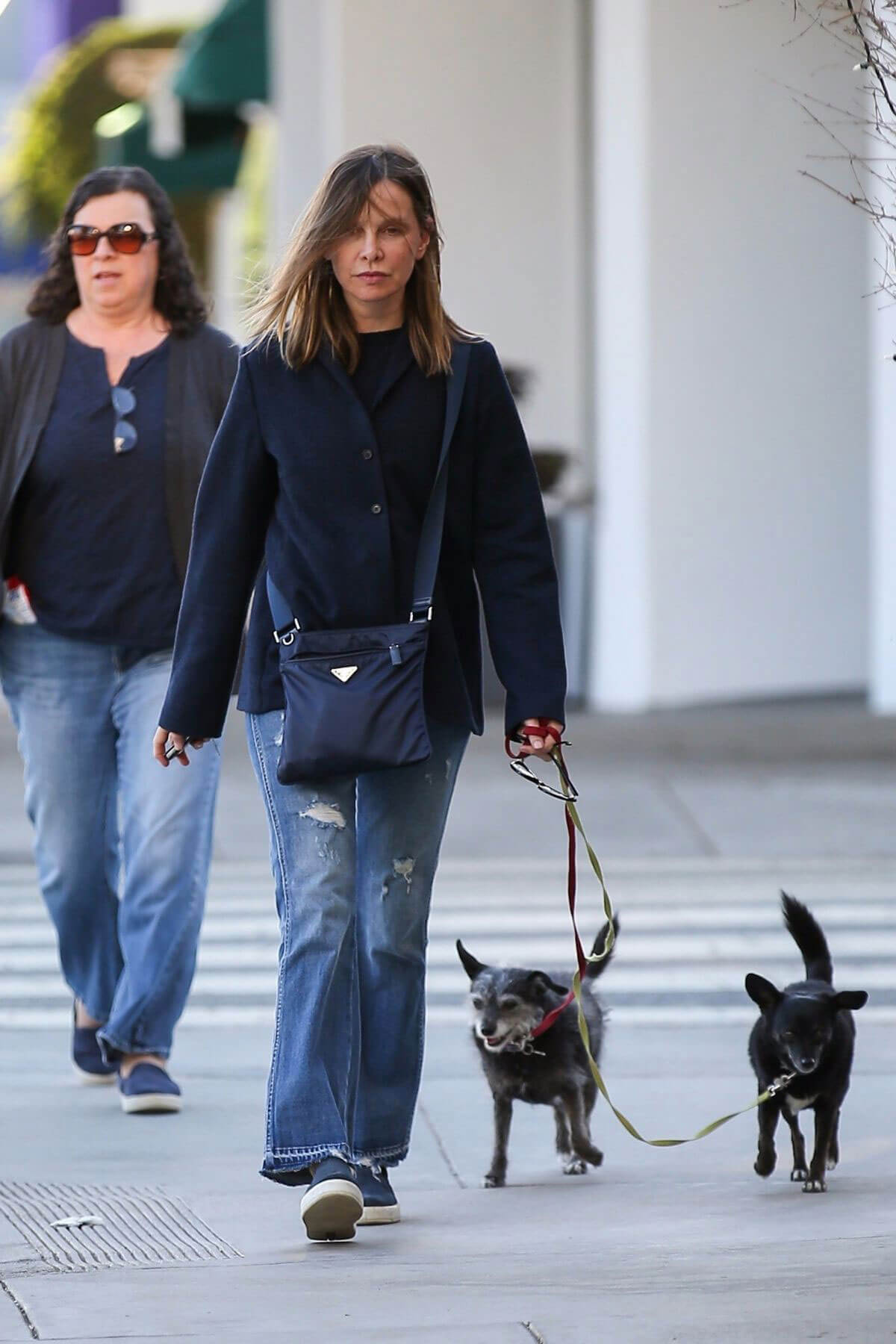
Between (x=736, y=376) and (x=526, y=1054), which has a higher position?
(x=736, y=376)

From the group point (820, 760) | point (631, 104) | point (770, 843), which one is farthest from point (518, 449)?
point (631, 104)

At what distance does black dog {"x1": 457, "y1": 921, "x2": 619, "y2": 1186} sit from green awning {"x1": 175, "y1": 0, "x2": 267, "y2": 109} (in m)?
14.9

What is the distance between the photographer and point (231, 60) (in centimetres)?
1905

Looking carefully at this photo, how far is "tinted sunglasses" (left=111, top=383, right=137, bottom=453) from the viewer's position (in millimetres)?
5832

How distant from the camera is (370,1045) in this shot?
457 centimetres

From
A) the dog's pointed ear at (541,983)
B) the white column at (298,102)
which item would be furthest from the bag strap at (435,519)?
the white column at (298,102)

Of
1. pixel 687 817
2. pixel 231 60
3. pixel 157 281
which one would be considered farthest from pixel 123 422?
pixel 231 60

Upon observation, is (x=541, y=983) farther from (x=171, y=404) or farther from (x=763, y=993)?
(x=171, y=404)

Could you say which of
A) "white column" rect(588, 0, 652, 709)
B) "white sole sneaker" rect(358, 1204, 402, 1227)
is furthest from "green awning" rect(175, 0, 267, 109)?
"white sole sneaker" rect(358, 1204, 402, 1227)

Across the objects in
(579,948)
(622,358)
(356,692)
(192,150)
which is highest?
(192,150)

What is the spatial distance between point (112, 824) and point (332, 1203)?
6.13ft

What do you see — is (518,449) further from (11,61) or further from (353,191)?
(11,61)

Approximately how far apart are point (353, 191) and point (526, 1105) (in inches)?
102

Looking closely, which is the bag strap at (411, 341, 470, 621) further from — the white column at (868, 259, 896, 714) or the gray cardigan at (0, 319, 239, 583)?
the white column at (868, 259, 896, 714)
